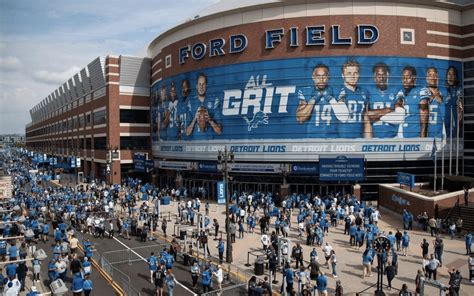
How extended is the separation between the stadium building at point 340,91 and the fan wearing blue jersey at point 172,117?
8.13 metres

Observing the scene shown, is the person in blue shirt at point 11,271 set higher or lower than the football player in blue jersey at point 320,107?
lower

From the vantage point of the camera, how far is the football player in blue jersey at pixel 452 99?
156ft

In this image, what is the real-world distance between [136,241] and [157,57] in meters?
40.4

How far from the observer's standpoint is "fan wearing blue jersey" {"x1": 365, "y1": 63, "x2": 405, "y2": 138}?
4472 cm

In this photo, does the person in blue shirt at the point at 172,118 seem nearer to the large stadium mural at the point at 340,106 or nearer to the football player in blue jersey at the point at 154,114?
the football player in blue jersey at the point at 154,114

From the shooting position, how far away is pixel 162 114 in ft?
199

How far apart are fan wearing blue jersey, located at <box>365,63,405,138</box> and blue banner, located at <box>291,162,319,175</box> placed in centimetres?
686

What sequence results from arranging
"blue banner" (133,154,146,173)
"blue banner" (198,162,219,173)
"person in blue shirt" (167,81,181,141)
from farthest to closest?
1. "blue banner" (133,154,146,173)
2. "person in blue shirt" (167,81,181,141)
3. "blue banner" (198,162,219,173)

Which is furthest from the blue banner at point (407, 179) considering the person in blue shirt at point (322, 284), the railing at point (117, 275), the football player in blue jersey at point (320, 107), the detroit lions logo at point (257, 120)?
the railing at point (117, 275)

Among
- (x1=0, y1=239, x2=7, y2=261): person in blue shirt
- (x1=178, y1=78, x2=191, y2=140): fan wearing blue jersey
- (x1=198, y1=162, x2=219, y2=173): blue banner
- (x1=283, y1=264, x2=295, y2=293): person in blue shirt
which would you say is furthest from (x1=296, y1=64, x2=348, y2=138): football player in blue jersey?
(x1=0, y1=239, x2=7, y2=261): person in blue shirt

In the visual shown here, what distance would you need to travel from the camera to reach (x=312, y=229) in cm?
2759

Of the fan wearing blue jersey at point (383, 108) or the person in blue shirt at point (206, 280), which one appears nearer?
the person in blue shirt at point (206, 280)

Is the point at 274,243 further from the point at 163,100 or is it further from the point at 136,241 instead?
the point at 163,100

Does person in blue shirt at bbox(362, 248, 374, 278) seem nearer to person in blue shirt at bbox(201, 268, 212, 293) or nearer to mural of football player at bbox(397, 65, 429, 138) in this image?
person in blue shirt at bbox(201, 268, 212, 293)
